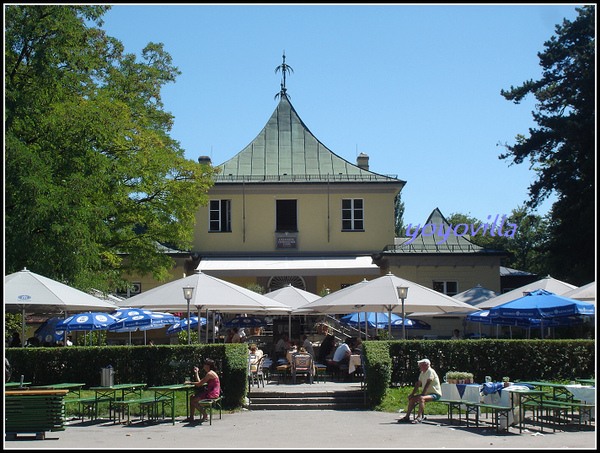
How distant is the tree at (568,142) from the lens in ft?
102

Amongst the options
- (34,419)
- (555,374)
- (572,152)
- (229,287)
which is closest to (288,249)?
(572,152)

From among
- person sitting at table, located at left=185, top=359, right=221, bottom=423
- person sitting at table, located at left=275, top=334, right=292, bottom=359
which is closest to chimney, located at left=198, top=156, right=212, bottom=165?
person sitting at table, located at left=275, top=334, right=292, bottom=359

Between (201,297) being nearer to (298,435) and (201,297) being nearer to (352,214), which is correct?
(298,435)

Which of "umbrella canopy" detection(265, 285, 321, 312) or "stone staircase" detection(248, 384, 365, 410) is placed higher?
"umbrella canopy" detection(265, 285, 321, 312)

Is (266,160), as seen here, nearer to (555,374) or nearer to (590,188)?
(590,188)

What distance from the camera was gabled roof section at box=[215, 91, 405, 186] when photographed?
37656 millimetres

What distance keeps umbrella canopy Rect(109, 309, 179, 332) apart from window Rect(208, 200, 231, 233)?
15214mm

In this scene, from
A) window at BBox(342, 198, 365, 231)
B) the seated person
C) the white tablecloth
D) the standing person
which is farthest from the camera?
window at BBox(342, 198, 365, 231)

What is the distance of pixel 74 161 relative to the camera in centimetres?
2273

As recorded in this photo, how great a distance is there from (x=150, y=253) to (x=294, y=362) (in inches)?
458

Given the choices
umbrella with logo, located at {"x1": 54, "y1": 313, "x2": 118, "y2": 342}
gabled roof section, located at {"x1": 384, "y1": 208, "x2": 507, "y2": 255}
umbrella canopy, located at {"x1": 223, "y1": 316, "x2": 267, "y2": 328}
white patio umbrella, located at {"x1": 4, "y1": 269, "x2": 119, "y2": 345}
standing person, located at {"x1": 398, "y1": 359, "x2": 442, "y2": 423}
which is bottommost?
standing person, located at {"x1": 398, "y1": 359, "x2": 442, "y2": 423}

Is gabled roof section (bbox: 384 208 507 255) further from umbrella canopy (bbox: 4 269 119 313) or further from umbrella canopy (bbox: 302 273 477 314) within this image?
umbrella canopy (bbox: 4 269 119 313)

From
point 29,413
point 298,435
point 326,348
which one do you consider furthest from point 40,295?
point 326,348

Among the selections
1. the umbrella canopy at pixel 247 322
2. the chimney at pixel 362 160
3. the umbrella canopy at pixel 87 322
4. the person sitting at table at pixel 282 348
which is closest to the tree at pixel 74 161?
the umbrella canopy at pixel 87 322
